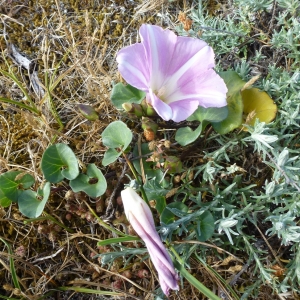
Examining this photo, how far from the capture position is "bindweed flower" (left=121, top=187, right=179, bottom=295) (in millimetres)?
1125

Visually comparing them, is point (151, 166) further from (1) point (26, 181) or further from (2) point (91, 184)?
Result: (1) point (26, 181)

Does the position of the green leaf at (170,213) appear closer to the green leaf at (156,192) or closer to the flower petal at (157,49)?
the green leaf at (156,192)

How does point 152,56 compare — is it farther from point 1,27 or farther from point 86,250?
point 1,27

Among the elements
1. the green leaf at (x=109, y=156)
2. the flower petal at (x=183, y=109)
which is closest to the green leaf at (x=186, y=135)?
the flower petal at (x=183, y=109)

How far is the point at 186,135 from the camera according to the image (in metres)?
1.47

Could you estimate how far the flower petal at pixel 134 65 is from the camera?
121 cm

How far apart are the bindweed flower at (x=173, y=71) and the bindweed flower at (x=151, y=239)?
281 millimetres

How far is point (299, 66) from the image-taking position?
1.66 metres

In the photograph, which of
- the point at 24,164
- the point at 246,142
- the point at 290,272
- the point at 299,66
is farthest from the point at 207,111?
the point at 24,164

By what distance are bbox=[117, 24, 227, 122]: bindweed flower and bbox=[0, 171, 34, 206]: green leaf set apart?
60 centimetres

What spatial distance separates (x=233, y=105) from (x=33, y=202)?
2.77 ft

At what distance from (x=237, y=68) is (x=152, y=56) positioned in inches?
18.3

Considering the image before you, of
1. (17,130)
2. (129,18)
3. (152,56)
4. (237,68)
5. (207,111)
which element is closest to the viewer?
(152,56)

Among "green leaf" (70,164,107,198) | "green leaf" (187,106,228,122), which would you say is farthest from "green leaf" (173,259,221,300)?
"green leaf" (187,106,228,122)
